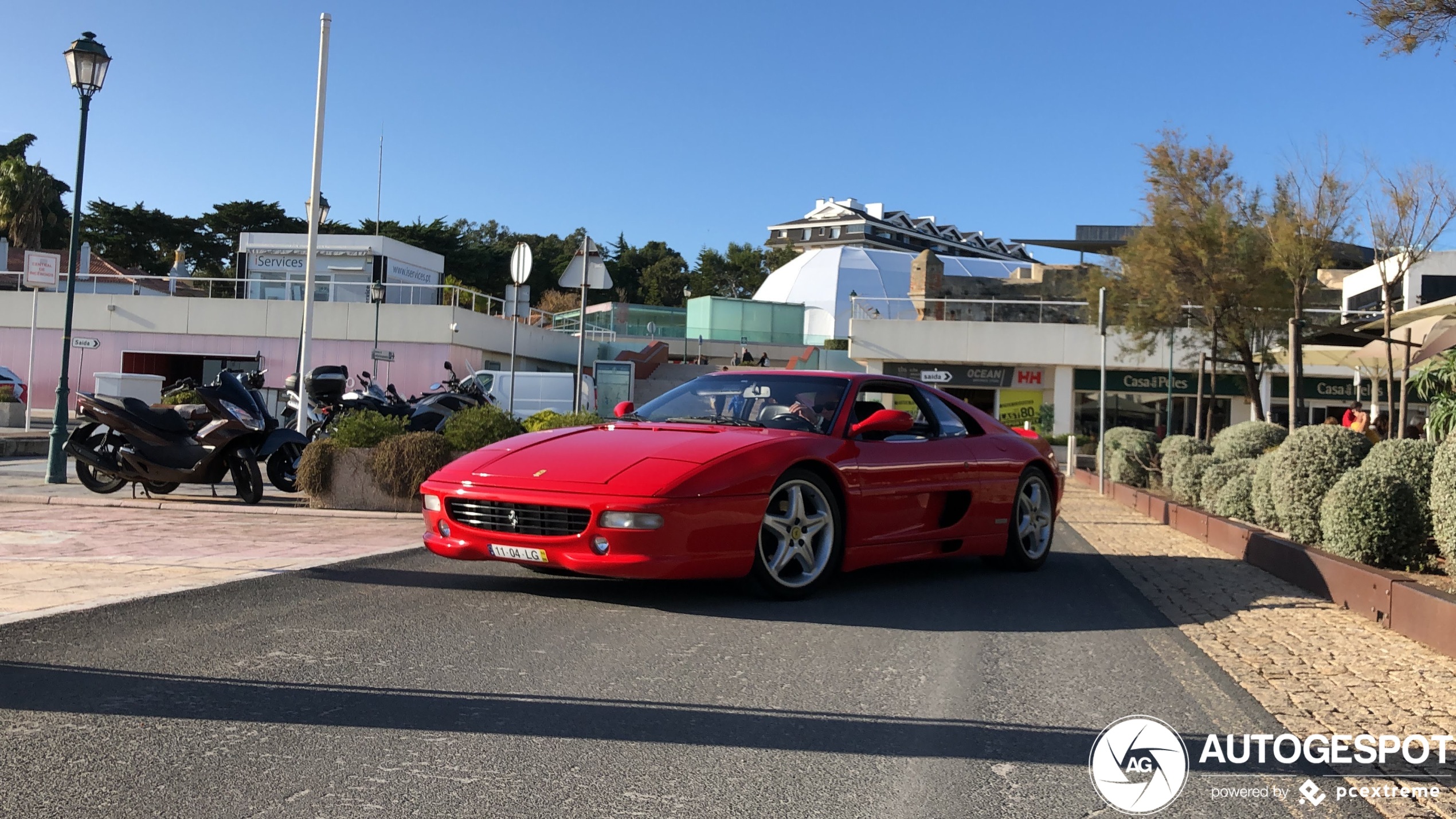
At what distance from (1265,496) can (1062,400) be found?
29.8 m

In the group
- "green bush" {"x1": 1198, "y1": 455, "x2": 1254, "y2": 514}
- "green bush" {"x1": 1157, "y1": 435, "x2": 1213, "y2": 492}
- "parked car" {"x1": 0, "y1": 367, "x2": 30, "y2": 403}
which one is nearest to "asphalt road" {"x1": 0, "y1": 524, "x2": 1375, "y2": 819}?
"green bush" {"x1": 1198, "y1": 455, "x2": 1254, "y2": 514}

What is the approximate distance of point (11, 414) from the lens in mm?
29031

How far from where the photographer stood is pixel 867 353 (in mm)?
38469

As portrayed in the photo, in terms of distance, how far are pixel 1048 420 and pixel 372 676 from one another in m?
37.0

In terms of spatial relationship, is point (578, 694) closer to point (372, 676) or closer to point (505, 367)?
point (372, 676)

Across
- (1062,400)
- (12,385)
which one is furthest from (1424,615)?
(1062,400)

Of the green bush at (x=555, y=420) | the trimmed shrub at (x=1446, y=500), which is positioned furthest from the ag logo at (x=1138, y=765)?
the green bush at (x=555, y=420)

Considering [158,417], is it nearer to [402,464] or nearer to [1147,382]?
[402,464]

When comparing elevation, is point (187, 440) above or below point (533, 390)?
below

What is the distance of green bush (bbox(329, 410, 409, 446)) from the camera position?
11.4 metres

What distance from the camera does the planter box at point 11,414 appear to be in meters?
28.8

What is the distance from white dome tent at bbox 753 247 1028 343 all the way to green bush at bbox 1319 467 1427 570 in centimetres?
Result: 6471

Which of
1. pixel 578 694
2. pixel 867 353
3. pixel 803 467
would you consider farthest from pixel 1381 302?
pixel 578 694

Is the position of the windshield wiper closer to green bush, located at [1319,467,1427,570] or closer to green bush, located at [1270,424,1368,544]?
green bush, located at [1319,467,1427,570]
